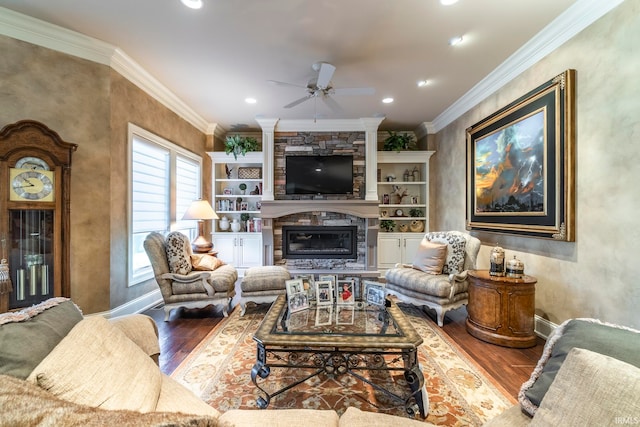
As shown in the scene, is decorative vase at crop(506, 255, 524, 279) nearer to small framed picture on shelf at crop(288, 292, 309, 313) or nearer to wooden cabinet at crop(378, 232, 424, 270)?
small framed picture on shelf at crop(288, 292, 309, 313)

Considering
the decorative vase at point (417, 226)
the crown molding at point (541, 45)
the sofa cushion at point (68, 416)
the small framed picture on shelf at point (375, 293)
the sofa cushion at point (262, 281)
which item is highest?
the crown molding at point (541, 45)

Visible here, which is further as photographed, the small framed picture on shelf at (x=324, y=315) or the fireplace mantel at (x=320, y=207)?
the fireplace mantel at (x=320, y=207)

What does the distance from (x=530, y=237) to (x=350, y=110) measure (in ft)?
10.2

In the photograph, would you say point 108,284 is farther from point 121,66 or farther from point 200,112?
point 200,112

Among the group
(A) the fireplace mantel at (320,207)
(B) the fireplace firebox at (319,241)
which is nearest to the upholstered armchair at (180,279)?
(A) the fireplace mantel at (320,207)

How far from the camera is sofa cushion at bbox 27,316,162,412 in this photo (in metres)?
0.81

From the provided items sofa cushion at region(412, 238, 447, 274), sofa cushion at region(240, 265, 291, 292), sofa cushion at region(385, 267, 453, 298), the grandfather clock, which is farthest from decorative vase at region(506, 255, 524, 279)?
the grandfather clock

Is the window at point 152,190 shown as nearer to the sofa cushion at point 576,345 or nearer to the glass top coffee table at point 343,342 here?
the glass top coffee table at point 343,342

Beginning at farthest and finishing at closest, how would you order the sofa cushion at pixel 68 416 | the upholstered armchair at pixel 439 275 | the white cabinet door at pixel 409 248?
1. the white cabinet door at pixel 409 248
2. the upholstered armchair at pixel 439 275
3. the sofa cushion at pixel 68 416

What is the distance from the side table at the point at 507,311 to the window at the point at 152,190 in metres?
3.99

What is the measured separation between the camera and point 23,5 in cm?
221

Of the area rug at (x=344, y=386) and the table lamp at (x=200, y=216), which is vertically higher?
the table lamp at (x=200, y=216)

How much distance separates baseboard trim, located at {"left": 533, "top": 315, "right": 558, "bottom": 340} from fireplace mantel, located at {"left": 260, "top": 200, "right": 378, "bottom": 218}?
2704 mm

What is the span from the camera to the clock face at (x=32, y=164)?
2.33m
